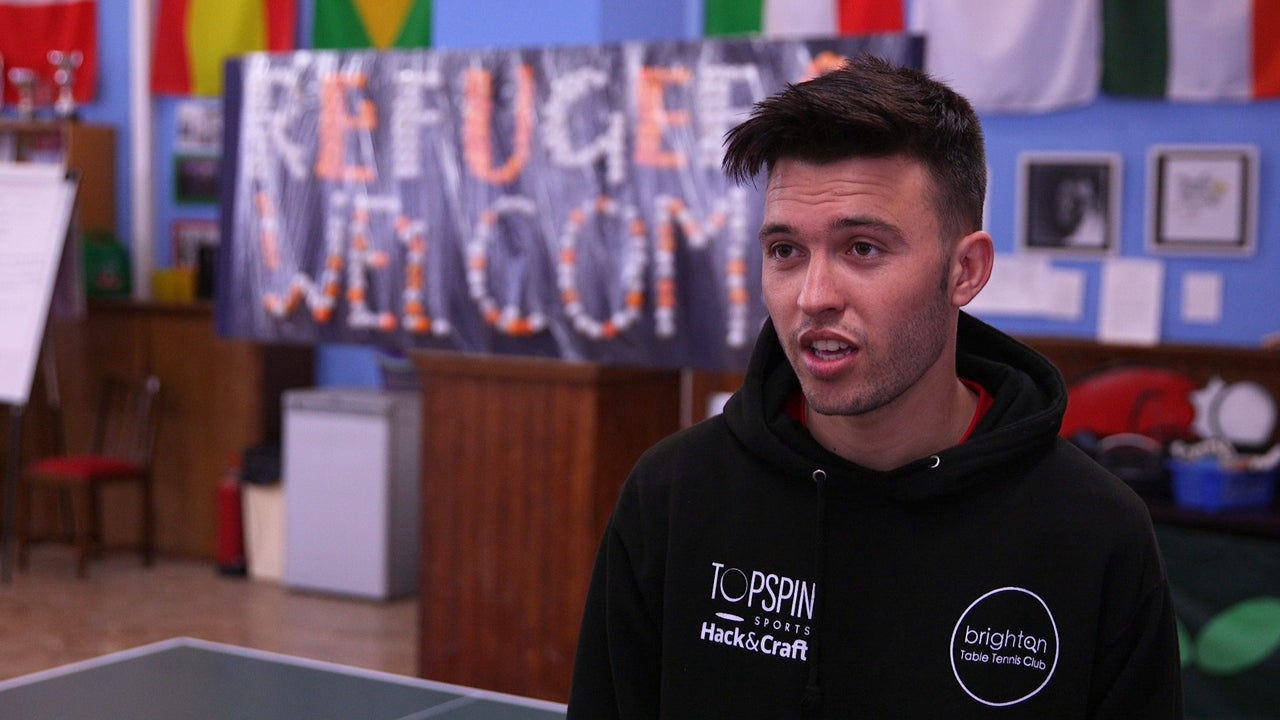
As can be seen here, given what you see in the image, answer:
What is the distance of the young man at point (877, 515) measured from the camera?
1.30 meters

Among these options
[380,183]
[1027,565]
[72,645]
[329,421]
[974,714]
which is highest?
[380,183]

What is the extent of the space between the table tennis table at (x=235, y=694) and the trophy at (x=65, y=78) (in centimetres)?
483

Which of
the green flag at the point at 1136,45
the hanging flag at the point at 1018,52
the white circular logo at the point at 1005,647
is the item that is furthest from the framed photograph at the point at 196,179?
the white circular logo at the point at 1005,647

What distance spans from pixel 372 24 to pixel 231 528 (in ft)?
7.12

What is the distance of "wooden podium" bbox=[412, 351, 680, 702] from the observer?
→ 4141 mm

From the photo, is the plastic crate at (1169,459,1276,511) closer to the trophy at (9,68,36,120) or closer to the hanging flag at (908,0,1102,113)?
the hanging flag at (908,0,1102,113)

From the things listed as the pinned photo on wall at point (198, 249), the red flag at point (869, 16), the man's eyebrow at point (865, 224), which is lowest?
the pinned photo on wall at point (198, 249)

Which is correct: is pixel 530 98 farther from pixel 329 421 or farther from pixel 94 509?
pixel 94 509

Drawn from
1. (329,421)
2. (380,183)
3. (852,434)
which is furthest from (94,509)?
(852,434)

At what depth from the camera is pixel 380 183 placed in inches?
195

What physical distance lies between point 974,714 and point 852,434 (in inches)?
10.7

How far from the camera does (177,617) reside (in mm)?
5488

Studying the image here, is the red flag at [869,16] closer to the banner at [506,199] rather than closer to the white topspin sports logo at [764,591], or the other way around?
the banner at [506,199]

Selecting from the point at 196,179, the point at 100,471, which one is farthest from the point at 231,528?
the point at 196,179
